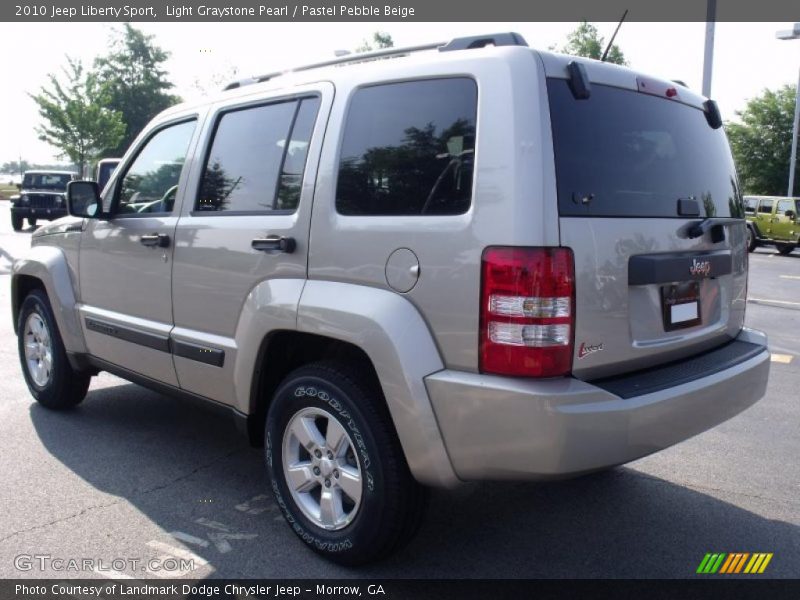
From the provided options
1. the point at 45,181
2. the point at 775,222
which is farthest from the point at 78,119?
the point at 775,222

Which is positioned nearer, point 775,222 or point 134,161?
point 134,161

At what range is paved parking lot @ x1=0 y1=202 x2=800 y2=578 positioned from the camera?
10.2ft

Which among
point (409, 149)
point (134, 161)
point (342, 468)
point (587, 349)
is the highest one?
point (134, 161)

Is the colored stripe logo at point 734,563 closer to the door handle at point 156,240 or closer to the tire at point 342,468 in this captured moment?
the tire at point 342,468

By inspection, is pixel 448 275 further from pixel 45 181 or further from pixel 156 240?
pixel 45 181

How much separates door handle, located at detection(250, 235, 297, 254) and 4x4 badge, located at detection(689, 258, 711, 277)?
164 centimetres

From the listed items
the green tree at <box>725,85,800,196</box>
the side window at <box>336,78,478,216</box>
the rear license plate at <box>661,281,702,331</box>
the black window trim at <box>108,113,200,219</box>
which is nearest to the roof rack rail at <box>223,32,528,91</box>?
the side window at <box>336,78,478,216</box>

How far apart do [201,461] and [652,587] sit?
8.18 ft

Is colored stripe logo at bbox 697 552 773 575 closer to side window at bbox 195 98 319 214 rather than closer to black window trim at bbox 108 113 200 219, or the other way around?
side window at bbox 195 98 319 214

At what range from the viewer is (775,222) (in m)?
22.5

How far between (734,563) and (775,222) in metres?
22.1

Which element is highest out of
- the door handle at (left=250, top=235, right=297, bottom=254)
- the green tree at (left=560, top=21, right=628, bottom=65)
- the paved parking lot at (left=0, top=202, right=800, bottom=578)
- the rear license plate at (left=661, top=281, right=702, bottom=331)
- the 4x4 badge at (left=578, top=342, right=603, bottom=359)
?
the green tree at (left=560, top=21, right=628, bottom=65)

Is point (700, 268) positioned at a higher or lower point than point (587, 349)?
higher

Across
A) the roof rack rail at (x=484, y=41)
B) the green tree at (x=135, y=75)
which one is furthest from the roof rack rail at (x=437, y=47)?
the green tree at (x=135, y=75)
